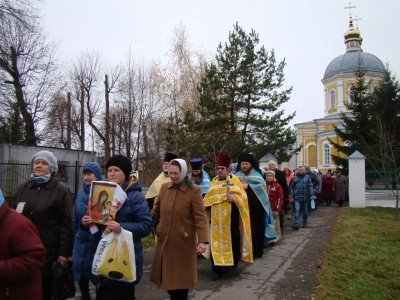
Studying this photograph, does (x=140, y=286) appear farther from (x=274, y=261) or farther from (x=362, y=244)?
(x=362, y=244)

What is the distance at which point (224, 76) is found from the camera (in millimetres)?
25078

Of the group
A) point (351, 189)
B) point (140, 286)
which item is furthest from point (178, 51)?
point (140, 286)

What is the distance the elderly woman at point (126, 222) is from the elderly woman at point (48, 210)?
456mm

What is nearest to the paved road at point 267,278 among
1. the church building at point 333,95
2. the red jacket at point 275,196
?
the red jacket at point 275,196

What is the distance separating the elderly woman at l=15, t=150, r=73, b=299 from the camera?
3.92 m

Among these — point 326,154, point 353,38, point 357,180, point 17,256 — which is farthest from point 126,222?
point 353,38

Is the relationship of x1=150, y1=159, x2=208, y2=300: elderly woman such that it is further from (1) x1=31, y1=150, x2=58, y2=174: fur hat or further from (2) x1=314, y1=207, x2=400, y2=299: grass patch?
(2) x1=314, y1=207, x2=400, y2=299: grass patch

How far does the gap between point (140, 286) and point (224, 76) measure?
20.5m

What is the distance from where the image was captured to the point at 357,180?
60.5 feet

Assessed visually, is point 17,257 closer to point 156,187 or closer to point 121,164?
point 121,164

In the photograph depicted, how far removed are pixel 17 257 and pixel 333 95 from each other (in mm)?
54328

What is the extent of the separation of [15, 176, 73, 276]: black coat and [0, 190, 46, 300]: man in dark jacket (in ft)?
4.61

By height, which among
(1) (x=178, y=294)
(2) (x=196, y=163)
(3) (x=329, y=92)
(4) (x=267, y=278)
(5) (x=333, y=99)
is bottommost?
(4) (x=267, y=278)

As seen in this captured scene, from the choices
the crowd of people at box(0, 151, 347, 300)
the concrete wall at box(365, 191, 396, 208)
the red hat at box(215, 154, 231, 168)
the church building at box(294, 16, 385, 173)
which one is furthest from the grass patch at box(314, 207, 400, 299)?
the church building at box(294, 16, 385, 173)
